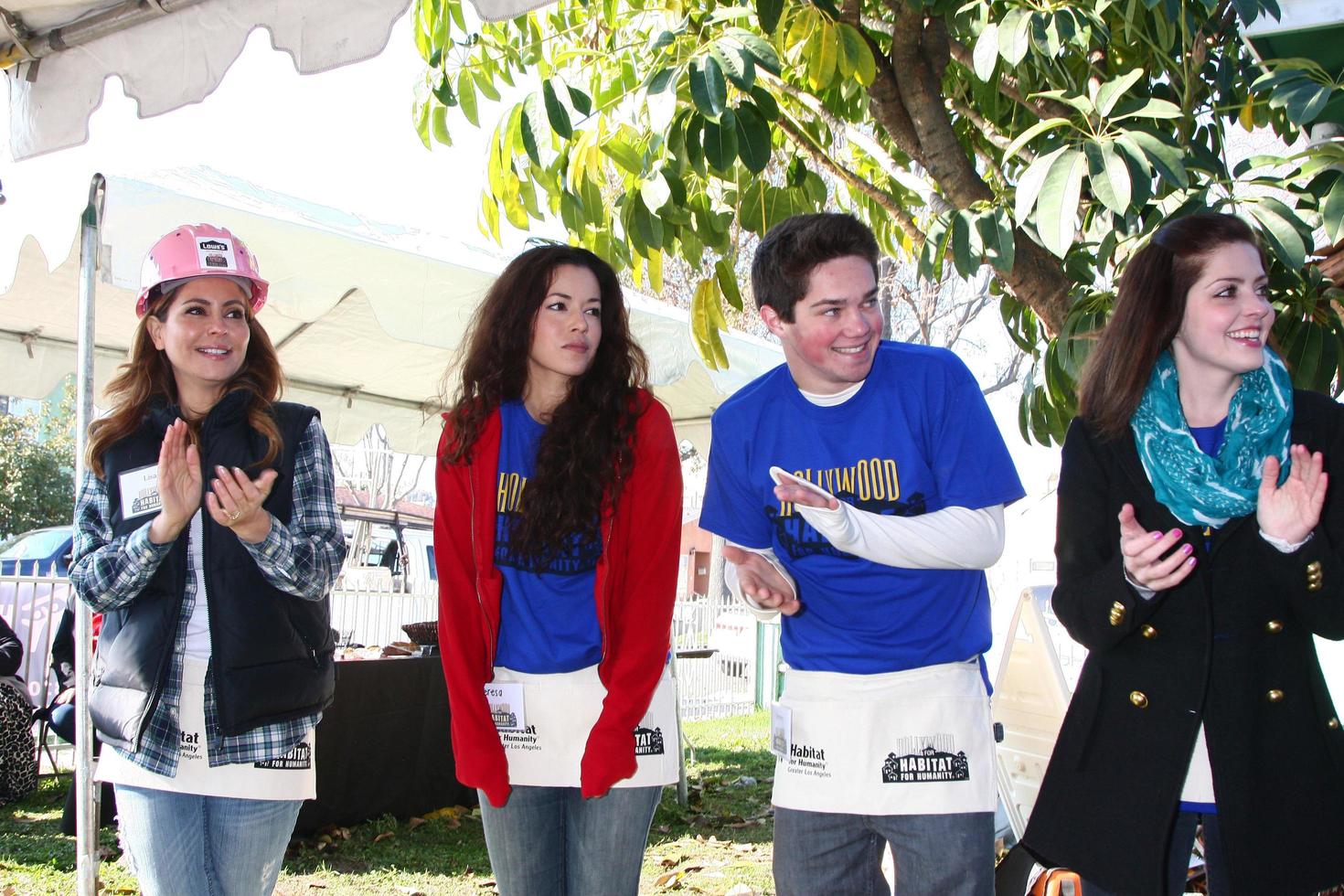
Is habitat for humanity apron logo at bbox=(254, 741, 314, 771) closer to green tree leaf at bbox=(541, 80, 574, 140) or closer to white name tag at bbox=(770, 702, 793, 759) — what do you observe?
white name tag at bbox=(770, 702, 793, 759)

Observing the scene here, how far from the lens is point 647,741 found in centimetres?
233

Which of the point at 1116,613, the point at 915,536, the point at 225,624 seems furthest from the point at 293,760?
the point at 1116,613

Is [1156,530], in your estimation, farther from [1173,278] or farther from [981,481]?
[1173,278]

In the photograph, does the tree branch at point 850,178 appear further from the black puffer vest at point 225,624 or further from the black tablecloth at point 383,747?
the black tablecloth at point 383,747

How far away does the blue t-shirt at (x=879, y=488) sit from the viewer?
225 cm

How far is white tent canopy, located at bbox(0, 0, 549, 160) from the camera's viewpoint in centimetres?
296

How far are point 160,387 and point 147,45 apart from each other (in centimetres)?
125

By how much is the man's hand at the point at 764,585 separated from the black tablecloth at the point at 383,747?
13.4ft

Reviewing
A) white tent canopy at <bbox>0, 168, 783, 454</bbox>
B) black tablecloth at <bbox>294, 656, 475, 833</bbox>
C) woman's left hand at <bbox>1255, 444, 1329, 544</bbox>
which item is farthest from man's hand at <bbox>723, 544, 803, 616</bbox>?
black tablecloth at <bbox>294, 656, 475, 833</bbox>

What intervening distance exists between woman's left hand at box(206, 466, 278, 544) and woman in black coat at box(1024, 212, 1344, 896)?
1610mm

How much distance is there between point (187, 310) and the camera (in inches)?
104

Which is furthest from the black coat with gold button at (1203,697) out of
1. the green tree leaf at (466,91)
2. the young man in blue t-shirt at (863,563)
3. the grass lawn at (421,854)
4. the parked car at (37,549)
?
the parked car at (37,549)

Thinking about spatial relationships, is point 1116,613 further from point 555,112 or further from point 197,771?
point 555,112

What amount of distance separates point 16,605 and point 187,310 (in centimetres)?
725
